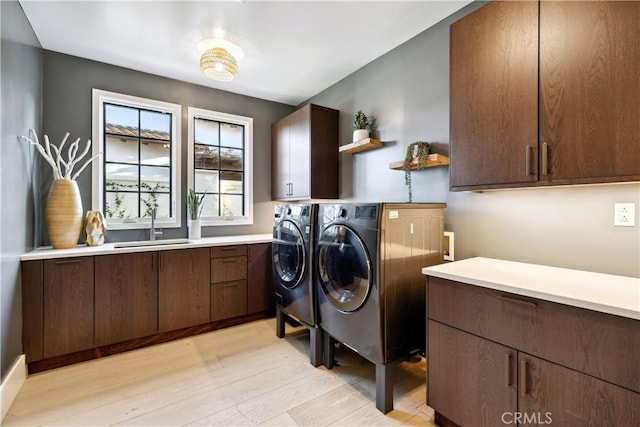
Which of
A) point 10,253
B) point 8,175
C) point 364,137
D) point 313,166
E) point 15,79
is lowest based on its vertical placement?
point 10,253

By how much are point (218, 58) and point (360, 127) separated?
1.34 m

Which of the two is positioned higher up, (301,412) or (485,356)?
(485,356)

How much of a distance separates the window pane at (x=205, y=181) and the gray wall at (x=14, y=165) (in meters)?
1.36

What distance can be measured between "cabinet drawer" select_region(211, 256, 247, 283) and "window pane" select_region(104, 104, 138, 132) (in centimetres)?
165

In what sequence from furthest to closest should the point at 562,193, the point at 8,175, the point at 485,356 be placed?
1. the point at 8,175
2. the point at 562,193
3. the point at 485,356

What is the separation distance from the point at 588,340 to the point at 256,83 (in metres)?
3.39

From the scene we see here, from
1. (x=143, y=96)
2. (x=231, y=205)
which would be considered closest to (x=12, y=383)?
(x=231, y=205)

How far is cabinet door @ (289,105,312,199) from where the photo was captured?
10.1 ft

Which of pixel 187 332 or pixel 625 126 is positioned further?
pixel 187 332

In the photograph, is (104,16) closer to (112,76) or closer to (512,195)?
(112,76)

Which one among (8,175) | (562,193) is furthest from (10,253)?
(562,193)

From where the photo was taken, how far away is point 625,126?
113 cm

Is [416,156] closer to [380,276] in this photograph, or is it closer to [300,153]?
[380,276]

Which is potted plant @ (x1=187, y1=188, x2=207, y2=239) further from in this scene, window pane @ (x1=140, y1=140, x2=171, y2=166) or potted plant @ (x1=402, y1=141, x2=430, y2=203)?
potted plant @ (x1=402, y1=141, x2=430, y2=203)
